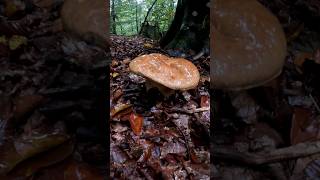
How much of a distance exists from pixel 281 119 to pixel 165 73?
51cm

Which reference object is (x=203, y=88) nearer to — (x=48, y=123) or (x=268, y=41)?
(x=268, y=41)

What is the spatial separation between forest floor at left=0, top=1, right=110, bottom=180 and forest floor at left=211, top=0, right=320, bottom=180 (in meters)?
0.45

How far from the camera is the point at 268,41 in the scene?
118 cm

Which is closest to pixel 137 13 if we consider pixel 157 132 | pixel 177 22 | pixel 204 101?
pixel 177 22

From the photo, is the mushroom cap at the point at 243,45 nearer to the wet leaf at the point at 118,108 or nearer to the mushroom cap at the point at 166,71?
the mushroom cap at the point at 166,71

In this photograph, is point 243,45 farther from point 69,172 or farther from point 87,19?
point 69,172

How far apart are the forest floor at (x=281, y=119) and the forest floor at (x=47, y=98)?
1.46 ft

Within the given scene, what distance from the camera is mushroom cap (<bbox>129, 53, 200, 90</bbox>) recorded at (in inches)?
54.7

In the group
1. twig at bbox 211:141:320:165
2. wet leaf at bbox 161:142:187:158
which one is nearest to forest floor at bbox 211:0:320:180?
twig at bbox 211:141:320:165

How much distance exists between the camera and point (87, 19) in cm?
123

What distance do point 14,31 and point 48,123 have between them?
42 centimetres

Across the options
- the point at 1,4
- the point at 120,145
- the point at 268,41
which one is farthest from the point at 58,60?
the point at 268,41

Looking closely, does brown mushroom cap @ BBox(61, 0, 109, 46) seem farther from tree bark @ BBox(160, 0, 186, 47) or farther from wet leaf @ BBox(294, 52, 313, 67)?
tree bark @ BBox(160, 0, 186, 47)

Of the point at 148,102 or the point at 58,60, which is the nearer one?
the point at 58,60
